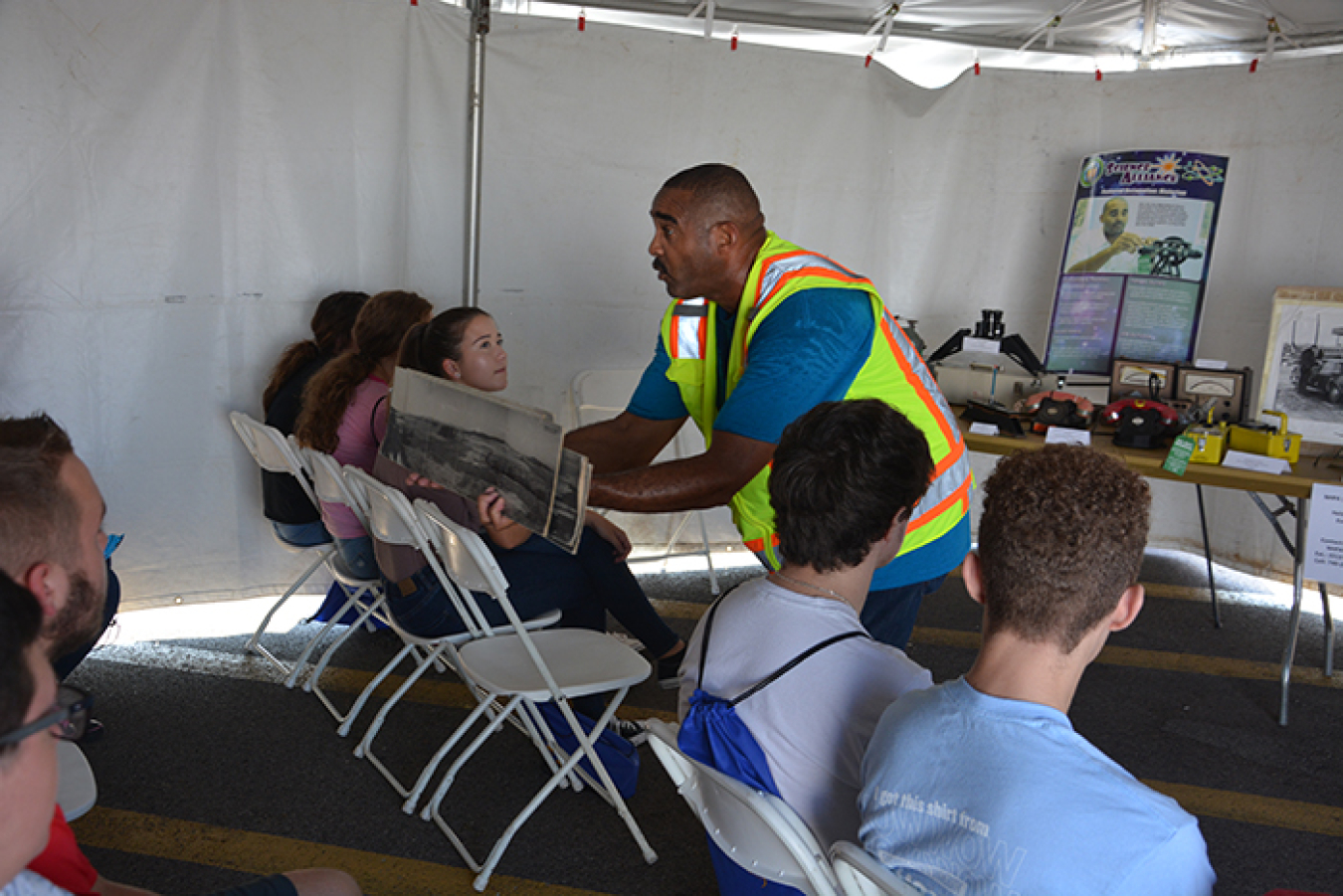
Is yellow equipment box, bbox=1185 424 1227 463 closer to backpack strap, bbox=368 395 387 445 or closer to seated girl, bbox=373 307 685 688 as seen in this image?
seated girl, bbox=373 307 685 688

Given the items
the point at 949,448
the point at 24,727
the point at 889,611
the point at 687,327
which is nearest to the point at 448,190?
the point at 687,327

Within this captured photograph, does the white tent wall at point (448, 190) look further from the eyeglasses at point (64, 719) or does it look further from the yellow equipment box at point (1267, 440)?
the eyeglasses at point (64, 719)

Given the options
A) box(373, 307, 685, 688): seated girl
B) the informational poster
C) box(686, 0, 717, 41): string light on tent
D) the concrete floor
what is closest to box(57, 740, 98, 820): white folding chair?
the concrete floor

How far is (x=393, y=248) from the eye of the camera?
398 centimetres

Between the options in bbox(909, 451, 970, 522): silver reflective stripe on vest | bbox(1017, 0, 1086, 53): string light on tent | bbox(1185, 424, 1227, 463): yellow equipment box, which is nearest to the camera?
bbox(909, 451, 970, 522): silver reflective stripe on vest

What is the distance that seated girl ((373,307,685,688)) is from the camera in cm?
260

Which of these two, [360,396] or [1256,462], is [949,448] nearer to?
[1256,462]

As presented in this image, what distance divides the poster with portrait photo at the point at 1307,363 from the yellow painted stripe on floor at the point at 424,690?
2.53 metres

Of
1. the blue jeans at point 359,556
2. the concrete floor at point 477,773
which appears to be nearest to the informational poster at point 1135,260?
the concrete floor at point 477,773

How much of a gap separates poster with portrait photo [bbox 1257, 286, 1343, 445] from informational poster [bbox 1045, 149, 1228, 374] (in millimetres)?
528

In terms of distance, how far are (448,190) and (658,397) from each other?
6.46ft

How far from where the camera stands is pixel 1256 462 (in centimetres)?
308

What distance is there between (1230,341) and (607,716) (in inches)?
149

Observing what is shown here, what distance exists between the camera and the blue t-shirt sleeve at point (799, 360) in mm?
1840
